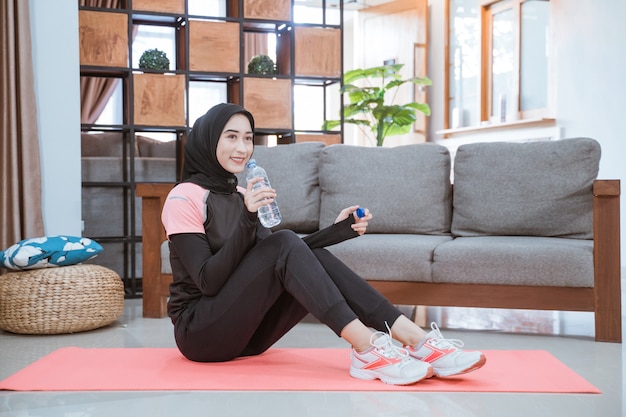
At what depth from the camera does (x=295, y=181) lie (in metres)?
3.84

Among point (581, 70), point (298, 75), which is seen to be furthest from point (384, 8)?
point (298, 75)

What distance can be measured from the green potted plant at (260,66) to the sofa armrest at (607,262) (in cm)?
216

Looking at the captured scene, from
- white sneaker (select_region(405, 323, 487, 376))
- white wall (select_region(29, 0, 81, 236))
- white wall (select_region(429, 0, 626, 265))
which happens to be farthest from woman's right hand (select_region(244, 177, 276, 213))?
white wall (select_region(429, 0, 626, 265))

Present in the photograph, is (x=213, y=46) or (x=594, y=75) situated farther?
(x=594, y=75)

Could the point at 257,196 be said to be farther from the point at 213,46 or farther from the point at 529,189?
the point at 213,46

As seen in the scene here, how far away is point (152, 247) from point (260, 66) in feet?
4.58

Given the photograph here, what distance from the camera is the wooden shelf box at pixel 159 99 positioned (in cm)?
420

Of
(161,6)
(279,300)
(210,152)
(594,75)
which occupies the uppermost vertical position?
(161,6)

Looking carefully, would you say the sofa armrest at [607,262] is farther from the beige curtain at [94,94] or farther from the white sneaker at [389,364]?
the beige curtain at [94,94]

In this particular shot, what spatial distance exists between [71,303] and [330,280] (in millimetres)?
1570

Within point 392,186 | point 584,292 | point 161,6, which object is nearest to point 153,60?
point 161,6

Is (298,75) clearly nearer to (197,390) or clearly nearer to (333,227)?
(333,227)

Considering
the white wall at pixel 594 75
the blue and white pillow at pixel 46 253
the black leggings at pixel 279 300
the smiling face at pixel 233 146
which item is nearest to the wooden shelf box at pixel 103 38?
Result: the blue and white pillow at pixel 46 253

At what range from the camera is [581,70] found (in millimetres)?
5523
